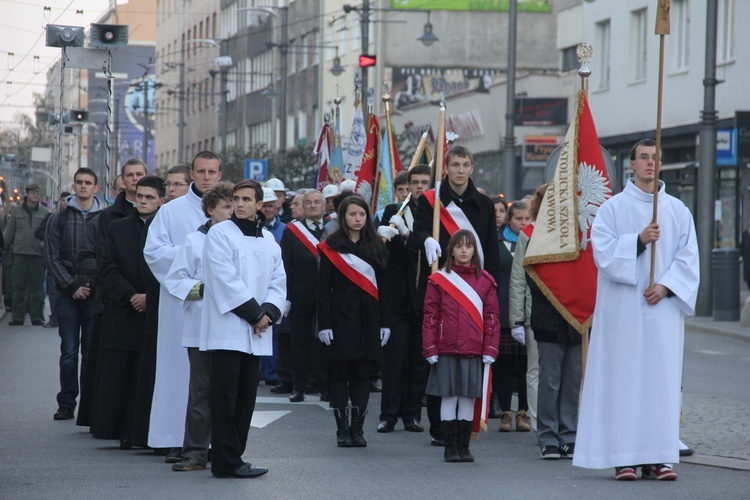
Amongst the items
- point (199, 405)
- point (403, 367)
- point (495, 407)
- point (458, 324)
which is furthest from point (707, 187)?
point (199, 405)

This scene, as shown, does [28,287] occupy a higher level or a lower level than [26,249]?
lower

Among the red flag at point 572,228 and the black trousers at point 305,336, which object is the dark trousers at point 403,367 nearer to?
the red flag at point 572,228

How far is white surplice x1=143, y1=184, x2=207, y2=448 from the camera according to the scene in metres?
9.79

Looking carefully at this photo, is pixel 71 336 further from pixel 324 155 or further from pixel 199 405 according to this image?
pixel 324 155

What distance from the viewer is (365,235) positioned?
11.1m

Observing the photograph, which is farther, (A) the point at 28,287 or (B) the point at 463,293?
(A) the point at 28,287

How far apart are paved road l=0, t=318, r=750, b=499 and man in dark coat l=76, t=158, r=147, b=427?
272 millimetres

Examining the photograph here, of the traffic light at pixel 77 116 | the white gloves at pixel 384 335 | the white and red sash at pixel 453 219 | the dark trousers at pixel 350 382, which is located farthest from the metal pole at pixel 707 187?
the dark trousers at pixel 350 382

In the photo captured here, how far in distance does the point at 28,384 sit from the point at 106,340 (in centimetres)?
461

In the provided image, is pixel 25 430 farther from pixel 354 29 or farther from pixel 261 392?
pixel 354 29

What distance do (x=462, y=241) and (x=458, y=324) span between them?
575 mm

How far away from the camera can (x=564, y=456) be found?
33.0 feet

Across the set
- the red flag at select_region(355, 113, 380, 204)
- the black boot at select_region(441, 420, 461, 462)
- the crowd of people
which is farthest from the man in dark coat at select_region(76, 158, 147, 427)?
the red flag at select_region(355, 113, 380, 204)

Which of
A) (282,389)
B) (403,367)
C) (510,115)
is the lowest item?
(282,389)
